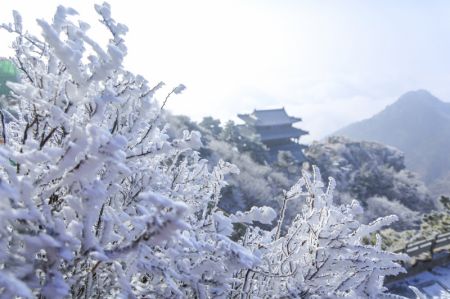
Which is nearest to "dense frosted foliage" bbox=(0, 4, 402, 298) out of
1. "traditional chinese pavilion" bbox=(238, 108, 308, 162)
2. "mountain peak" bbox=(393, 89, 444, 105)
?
"traditional chinese pavilion" bbox=(238, 108, 308, 162)

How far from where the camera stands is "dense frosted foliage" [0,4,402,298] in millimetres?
1577

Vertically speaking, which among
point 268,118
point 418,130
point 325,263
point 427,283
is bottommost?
point 427,283

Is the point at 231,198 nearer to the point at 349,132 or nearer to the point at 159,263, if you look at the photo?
the point at 159,263

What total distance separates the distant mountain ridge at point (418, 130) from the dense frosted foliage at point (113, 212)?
232 feet

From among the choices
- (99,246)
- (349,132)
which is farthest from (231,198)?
(349,132)

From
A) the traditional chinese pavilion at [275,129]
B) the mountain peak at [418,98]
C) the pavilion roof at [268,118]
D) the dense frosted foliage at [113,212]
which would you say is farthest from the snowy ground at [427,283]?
the mountain peak at [418,98]

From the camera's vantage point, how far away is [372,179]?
31781 mm

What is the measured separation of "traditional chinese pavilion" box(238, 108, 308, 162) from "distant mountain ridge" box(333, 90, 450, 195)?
118 feet

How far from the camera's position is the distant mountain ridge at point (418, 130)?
71.1m

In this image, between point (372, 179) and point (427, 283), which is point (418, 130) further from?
point (427, 283)

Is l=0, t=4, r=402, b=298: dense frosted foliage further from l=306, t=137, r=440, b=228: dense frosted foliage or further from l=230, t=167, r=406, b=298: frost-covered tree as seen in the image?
l=306, t=137, r=440, b=228: dense frosted foliage

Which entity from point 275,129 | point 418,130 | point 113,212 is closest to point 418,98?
point 418,130

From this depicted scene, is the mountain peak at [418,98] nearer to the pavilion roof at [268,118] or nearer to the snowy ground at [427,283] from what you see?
the pavilion roof at [268,118]

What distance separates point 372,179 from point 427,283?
930 inches
